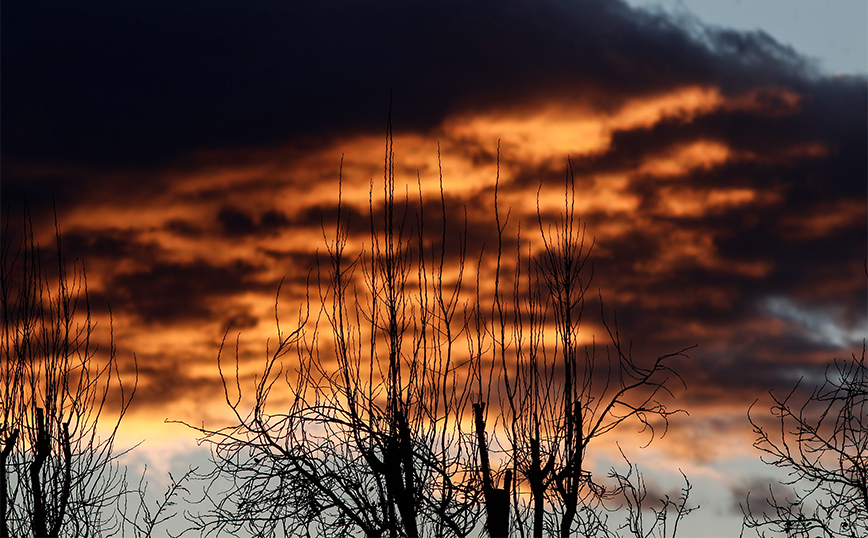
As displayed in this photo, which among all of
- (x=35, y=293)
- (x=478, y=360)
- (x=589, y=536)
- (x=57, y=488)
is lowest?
(x=589, y=536)

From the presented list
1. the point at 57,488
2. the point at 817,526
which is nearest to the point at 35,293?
the point at 57,488

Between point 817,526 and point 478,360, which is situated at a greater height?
point 478,360

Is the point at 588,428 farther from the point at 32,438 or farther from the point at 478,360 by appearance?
the point at 32,438

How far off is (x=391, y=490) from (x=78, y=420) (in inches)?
192

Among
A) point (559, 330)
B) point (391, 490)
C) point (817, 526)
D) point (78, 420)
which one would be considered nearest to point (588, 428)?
point (559, 330)

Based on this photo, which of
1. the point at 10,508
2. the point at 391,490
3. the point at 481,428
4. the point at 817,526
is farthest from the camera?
the point at 817,526

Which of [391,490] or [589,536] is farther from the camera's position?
[589,536]

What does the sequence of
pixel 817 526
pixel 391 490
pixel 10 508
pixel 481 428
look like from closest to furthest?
pixel 391 490 < pixel 481 428 < pixel 10 508 < pixel 817 526

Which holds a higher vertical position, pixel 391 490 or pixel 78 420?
pixel 78 420

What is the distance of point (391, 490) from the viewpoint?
9617 mm

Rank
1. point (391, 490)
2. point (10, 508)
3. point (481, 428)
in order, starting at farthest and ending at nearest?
point (10, 508)
point (481, 428)
point (391, 490)

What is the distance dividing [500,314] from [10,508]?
7.06 meters

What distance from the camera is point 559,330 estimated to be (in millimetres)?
10820

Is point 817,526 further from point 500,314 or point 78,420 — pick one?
point 78,420
